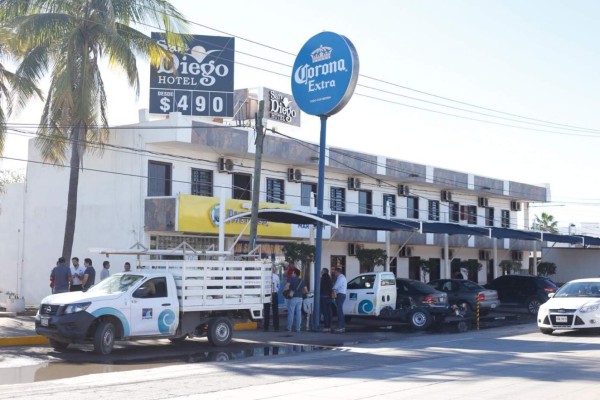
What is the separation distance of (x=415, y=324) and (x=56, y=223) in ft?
48.4

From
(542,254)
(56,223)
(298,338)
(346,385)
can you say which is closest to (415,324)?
(298,338)

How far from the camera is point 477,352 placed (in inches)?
679

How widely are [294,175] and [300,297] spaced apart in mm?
11964

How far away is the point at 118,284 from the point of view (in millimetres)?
17750

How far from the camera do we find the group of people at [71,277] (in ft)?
74.9

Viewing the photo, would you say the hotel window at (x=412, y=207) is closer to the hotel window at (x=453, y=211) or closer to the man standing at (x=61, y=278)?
the hotel window at (x=453, y=211)

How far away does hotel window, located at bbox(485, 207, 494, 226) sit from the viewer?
46.2 m

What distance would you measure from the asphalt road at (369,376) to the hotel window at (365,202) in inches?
740

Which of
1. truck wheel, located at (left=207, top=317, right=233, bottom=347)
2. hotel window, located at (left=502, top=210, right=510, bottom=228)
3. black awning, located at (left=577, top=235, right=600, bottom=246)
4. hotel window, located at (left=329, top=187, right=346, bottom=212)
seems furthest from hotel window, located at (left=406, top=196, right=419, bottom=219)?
truck wheel, located at (left=207, top=317, right=233, bottom=347)

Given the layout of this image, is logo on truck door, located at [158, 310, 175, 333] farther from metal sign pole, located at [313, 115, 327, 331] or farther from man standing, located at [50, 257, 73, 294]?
man standing, located at [50, 257, 73, 294]

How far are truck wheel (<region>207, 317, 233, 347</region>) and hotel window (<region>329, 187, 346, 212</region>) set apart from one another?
56.6ft

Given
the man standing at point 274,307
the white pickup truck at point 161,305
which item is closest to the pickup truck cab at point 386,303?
the man standing at point 274,307

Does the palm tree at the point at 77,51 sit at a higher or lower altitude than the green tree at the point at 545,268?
higher

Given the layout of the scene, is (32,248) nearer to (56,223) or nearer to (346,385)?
(56,223)
